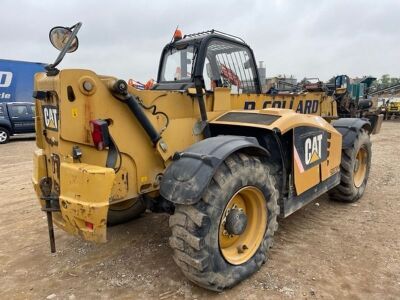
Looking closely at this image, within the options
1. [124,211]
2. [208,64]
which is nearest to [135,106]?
[208,64]

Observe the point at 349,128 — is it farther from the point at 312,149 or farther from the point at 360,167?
the point at 312,149

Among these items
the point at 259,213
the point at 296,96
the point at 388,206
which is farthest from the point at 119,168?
the point at 388,206

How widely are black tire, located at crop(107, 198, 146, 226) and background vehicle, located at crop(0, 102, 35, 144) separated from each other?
12.2 m

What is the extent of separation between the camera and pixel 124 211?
462 cm

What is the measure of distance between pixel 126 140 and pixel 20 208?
342 cm

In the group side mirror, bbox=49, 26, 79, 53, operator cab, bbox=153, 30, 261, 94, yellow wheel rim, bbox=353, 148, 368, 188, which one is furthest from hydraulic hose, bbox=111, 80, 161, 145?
yellow wheel rim, bbox=353, 148, 368, 188

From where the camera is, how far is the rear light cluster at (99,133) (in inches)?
115

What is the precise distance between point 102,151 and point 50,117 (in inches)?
25.9

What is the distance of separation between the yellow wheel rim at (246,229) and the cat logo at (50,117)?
167cm

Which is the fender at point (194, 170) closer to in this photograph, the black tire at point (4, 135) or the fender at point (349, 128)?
the fender at point (349, 128)

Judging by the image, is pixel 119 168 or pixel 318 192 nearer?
pixel 119 168

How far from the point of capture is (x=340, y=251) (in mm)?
3855

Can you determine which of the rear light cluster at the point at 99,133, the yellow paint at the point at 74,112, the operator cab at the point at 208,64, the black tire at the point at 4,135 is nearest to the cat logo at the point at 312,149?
the operator cab at the point at 208,64

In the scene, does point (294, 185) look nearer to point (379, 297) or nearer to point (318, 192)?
point (318, 192)
